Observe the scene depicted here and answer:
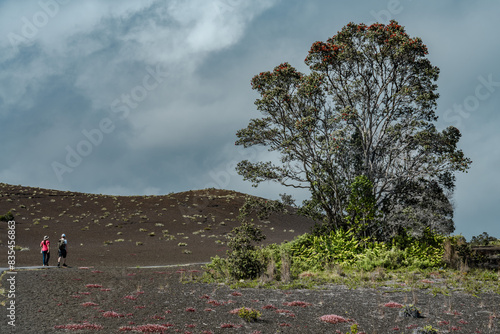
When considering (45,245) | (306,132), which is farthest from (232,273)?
(45,245)

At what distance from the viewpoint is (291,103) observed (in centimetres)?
2359

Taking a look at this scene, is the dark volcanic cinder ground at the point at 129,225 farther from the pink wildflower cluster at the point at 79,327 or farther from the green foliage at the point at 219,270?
the pink wildflower cluster at the point at 79,327

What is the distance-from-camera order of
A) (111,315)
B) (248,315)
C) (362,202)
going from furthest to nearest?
(362,202)
(111,315)
(248,315)

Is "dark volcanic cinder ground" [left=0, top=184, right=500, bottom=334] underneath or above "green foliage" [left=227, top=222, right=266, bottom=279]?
underneath

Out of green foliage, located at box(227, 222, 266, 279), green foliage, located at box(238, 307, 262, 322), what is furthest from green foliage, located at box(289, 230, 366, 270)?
green foliage, located at box(238, 307, 262, 322)

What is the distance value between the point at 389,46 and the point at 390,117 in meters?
4.27

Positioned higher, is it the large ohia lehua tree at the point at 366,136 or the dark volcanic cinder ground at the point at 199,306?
the large ohia lehua tree at the point at 366,136

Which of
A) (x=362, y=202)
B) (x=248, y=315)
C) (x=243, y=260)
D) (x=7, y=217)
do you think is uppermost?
(x=7, y=217)

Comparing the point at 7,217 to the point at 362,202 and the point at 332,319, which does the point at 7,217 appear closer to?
the point at 362,202

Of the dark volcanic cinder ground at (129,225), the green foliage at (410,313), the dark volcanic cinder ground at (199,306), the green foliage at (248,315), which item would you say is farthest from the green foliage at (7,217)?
the green foliage at (410,313)

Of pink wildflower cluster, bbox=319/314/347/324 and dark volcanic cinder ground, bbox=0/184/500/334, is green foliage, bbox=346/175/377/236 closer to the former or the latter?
dark volcanic cinder ground, bbox=0/184/500/334

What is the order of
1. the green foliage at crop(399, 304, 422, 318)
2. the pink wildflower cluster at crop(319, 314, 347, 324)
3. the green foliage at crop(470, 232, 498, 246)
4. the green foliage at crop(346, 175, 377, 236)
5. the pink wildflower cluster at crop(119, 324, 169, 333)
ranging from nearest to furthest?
the pink wildflower cluster at crop(119, 324, 169, 333) → the pink wildflower cluster at crop(319, 314, 347, 324) → the green foliage at crop(399, 304, 422, 318) → the green foliage at crop(346, 175, 377, 236) → the green foliage at crop(470, 232, 498, 246)

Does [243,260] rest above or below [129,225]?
→ below

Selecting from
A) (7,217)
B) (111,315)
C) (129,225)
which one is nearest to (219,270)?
(111,315)
